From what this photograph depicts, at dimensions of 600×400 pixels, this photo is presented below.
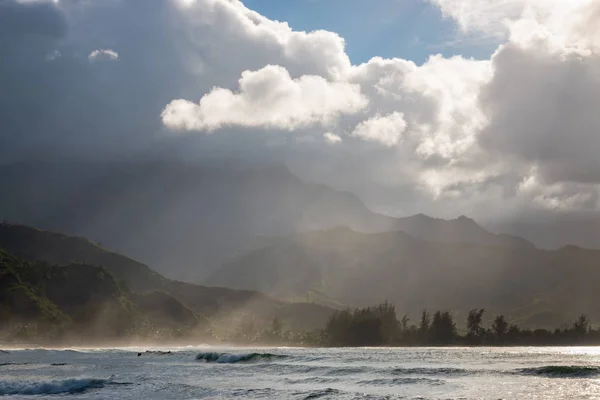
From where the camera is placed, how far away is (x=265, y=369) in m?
106

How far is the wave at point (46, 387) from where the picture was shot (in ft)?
243

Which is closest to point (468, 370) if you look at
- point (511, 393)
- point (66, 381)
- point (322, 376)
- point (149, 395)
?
point (322, 376)

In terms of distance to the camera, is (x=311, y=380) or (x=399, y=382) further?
(x=311, y=380)

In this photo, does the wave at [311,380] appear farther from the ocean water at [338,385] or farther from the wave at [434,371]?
the wave at [434,371]

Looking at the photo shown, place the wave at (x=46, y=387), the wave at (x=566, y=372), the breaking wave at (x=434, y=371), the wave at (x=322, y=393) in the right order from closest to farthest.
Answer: the wave at (x=322, y=393)
the wave at (x=46, y=387)
the wave at (x=566, y=372)
the breaking wave at (x=434, y=371)

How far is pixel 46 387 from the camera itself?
249 feet

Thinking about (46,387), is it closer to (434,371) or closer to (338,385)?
(338,385)

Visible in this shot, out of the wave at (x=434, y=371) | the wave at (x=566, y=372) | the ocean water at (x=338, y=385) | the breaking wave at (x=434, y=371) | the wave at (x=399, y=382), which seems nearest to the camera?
the ocean water at (x=338, y=385)

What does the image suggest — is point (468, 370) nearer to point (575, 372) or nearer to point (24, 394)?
point (575, 372)

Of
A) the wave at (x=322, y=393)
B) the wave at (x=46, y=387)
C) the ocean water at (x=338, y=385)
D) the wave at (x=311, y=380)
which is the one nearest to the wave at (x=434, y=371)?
the ocean water at (x=338, y=385)

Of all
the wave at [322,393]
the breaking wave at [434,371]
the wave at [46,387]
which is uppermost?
the breaking wave at [434,371]

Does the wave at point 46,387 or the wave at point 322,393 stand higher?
the wave at point 322,393

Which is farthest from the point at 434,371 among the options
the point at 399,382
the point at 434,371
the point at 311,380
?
the point at 311,380

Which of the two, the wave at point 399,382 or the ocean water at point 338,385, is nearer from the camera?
the ocean water at point 338,385
